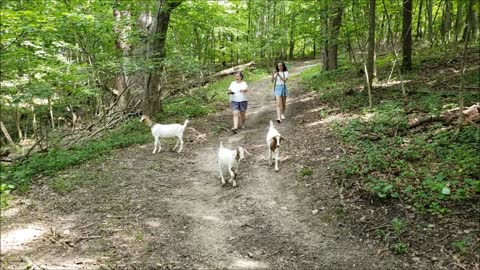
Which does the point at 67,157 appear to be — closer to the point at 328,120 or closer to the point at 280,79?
the point at 280,79

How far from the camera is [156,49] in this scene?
41.0 ft

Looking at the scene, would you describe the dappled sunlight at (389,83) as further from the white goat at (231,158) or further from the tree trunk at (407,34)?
the white goat at (231,158)

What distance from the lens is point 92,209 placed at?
6344 millimetres

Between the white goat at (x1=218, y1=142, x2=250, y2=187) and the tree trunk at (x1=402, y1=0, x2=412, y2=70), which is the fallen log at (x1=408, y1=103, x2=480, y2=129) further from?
the tree trunk at (x1=402, y1=0, x2=412, y2=70)

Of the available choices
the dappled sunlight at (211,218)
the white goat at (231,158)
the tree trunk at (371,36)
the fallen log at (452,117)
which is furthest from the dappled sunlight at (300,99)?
the dappled sunlight at (211,218)

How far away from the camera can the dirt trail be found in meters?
4.86

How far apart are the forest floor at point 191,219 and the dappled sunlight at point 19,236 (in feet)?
0.05

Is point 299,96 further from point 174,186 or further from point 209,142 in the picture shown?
point 174,186

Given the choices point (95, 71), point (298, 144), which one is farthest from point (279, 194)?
point (95, 71)

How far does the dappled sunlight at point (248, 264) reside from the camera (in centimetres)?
476

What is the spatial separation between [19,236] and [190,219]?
2.61 metres

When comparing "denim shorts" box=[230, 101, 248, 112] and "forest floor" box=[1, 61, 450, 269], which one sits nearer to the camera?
A: "forest floor" box=[1, 61, 450, 269]

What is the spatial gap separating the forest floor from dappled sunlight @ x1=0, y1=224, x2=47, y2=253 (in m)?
0.01

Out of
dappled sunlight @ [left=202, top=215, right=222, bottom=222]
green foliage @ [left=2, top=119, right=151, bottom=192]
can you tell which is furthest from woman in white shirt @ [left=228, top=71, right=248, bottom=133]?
dappled sunlight @ [left=202, top=215, right=222, bottom=222]
